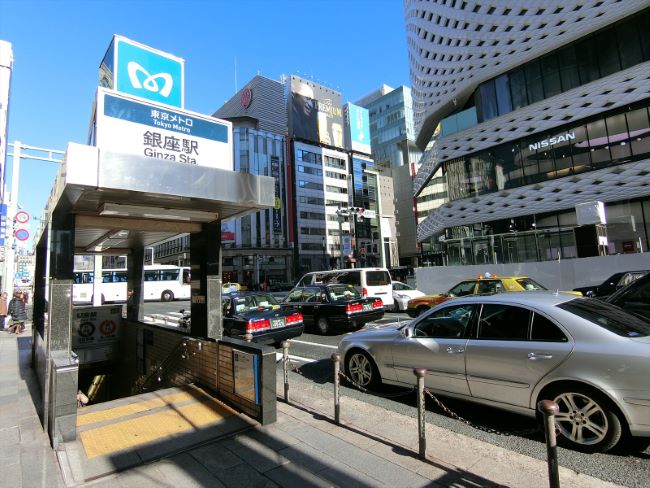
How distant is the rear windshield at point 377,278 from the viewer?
1610 centimetres

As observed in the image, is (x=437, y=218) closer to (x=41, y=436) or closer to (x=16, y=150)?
(x=16, y=150)

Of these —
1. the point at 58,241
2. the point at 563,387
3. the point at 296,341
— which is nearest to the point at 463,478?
the point at 563,387

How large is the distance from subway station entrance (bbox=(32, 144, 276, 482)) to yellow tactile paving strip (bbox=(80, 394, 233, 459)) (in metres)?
0.01

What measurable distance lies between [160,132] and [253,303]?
5.85 m

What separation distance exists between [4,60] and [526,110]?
99.5 ft

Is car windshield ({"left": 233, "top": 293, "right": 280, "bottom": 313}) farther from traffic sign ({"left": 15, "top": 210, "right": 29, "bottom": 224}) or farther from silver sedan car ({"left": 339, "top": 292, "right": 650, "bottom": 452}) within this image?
traffic sign ({"left": 15, "top": 210, "right": 29, "bottom": 224})

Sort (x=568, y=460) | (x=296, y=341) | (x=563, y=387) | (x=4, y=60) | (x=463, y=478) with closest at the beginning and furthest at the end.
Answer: (x=463, y=478), (x=568, y=460), (x=563, y=387), (x=296, y=341), (x=4, y=60)

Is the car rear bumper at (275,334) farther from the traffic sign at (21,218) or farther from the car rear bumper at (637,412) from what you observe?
the traffic sign at (21,218)

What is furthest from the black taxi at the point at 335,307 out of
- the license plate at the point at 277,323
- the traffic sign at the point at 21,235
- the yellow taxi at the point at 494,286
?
the traffic sign at the point at 21,235

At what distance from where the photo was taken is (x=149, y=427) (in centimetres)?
449

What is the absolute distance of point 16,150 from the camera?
19109mm

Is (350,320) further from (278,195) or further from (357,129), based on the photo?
(357,129)

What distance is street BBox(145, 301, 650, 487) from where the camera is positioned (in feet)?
11.1

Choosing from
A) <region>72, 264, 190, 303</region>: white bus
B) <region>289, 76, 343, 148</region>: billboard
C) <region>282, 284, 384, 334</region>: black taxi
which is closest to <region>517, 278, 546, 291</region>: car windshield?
<region>282, 284, 384, 334</region>: black taxi
